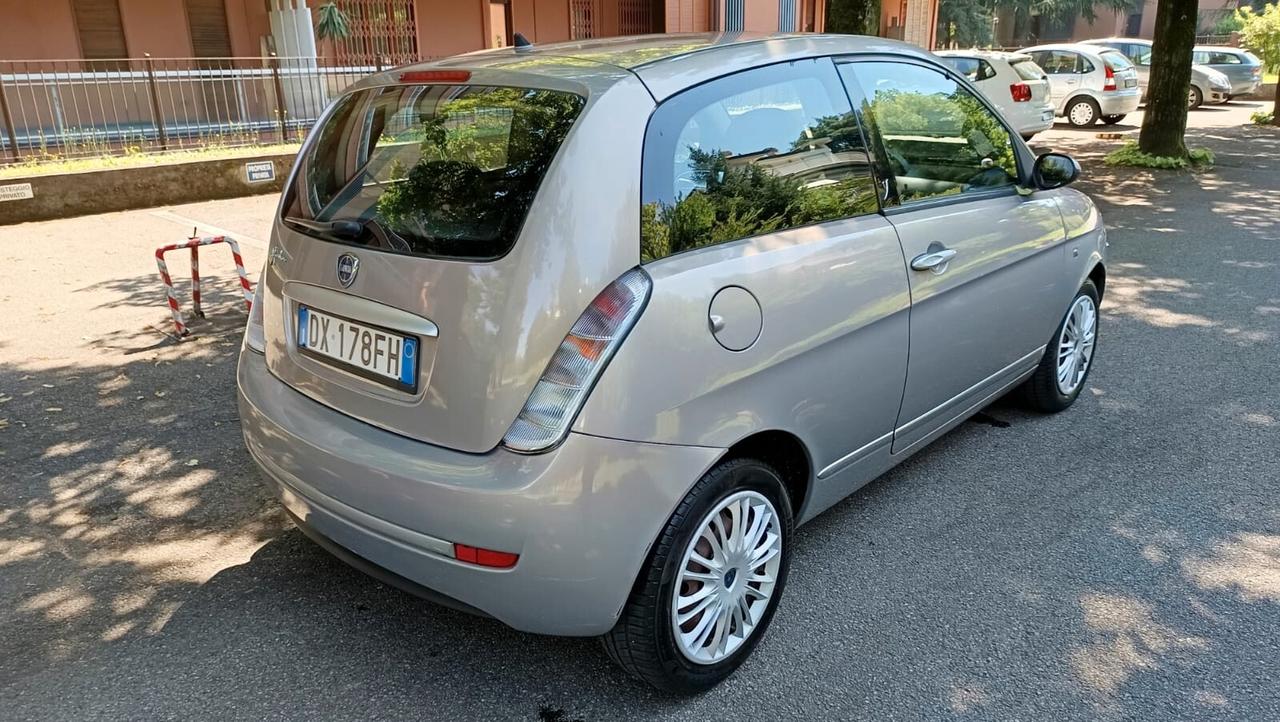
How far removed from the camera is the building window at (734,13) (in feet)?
64.2

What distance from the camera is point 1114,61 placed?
17.2 meters

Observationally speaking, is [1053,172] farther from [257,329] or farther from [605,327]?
[257,329]

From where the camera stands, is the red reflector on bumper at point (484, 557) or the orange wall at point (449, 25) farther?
the orange wall at point (449, 25)

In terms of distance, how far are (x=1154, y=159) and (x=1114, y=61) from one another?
598 centimetres

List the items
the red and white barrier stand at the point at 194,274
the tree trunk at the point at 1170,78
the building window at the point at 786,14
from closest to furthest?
the red and white barrier stand at the point at 194,274
the tree trunk at the point at 1170,78
the building window at the point at 786,14

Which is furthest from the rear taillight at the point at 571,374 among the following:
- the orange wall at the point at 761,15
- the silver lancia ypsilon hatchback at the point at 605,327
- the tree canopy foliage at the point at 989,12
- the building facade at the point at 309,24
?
the tree canopy foliage at the point at 989,12

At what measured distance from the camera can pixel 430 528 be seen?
2.35 meters

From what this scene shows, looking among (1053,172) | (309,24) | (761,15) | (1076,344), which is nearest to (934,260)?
(1053,172)

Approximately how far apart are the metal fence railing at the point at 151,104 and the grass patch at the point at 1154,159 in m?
10.6

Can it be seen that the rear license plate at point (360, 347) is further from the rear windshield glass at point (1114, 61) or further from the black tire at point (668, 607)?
the rear windshield glass at point (1114, 61)

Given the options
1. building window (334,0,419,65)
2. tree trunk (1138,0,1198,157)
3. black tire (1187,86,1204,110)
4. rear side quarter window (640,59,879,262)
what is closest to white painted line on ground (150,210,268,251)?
building window (334,0,419,65)

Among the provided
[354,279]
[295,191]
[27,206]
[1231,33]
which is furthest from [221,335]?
[1231,33]

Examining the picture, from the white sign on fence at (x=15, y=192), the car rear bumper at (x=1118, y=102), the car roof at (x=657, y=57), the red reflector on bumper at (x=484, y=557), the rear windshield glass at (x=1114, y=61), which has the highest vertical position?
the rear windshield glass at (x=1114, y=61)

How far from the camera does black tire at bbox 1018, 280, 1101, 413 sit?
4.35 metres
